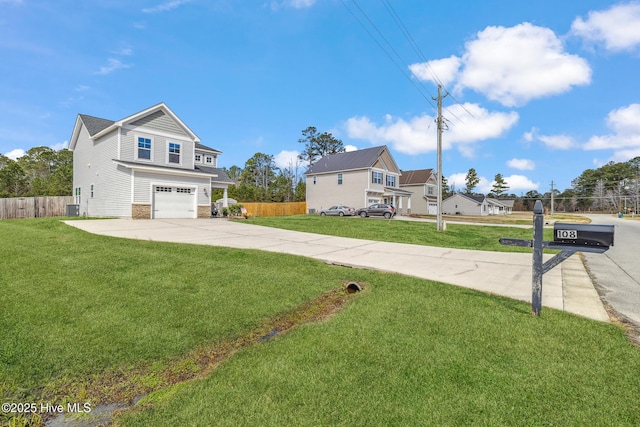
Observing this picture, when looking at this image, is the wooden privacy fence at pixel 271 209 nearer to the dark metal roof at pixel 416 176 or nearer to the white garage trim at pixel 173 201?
the white garage trim at pixel 173 201

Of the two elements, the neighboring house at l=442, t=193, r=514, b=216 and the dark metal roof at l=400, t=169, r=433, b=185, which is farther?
the neighboring house at l=442, t=193, r=514, b=216

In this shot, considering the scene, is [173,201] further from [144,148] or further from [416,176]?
[416,176]

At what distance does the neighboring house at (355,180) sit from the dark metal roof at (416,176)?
8.64 metres

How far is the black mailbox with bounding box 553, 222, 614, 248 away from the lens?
374 centimetres

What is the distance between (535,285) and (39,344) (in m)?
6.22

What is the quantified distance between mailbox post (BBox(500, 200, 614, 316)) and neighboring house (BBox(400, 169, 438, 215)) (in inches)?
1780

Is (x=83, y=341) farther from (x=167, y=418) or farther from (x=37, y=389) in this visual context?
(x=167, y=418)

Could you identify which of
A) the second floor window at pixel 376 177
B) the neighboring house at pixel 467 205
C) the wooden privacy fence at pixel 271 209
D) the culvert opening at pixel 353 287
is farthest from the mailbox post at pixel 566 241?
the neighboring house at pixel 467 205

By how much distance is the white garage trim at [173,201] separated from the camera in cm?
1916

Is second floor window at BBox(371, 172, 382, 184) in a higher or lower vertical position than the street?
higher

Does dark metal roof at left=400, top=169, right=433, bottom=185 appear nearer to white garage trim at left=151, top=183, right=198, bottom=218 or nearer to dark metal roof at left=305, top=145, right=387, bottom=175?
dark metal roof at left=305, top=145, right=387, bottom=175

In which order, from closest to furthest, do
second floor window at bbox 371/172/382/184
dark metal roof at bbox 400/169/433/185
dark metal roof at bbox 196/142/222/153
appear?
dark metal roof at bbox 196/142/222/153
second floor window at bbox 371/172/382/184
dark metal roof at bbox 400/169/433/185

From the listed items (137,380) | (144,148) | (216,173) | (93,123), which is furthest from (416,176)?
(137,380)

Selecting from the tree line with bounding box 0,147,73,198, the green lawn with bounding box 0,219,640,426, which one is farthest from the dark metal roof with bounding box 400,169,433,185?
the tree line with bounding box 0,147,73,198
